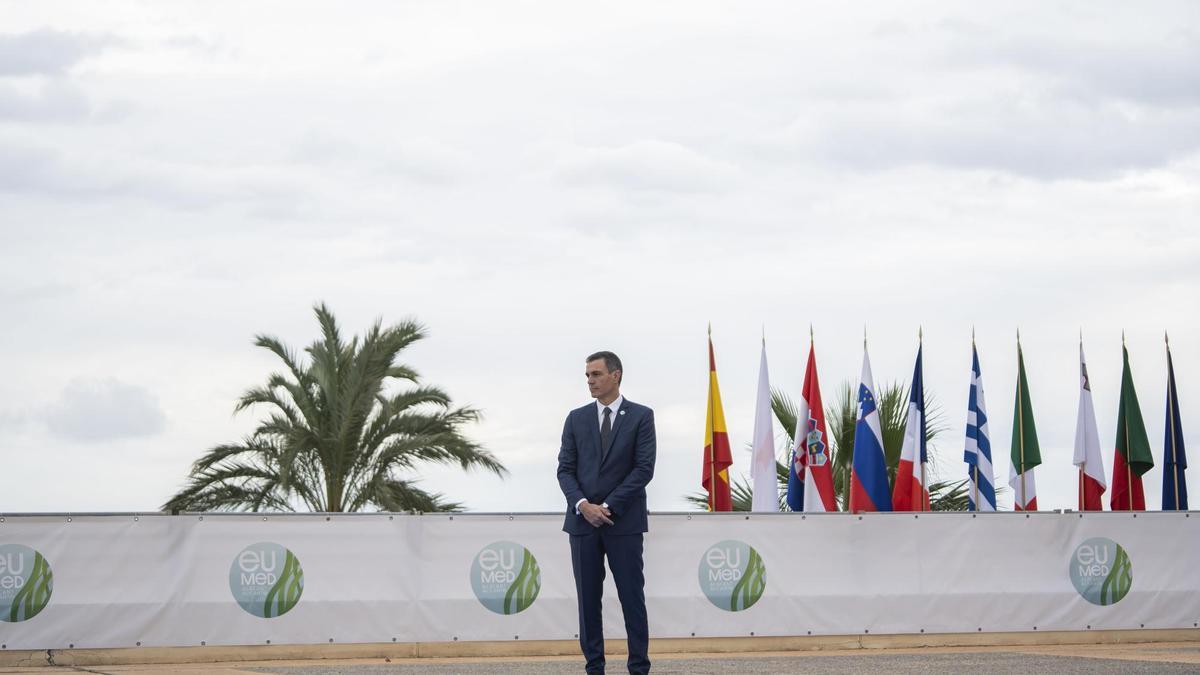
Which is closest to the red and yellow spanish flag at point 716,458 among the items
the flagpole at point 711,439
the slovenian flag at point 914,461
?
the flagpole at point 711,439

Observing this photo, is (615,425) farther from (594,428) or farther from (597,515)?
(597,515)

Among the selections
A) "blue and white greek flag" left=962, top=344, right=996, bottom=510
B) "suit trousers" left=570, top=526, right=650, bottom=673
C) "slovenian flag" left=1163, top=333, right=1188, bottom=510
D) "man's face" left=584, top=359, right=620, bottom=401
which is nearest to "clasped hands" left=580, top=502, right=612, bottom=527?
"suit trousers" left=570, top=526, right=650, bottom=673

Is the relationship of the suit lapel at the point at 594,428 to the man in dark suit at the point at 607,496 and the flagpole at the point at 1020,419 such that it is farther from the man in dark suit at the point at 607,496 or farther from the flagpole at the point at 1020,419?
the flagpole at the point at 1020,419

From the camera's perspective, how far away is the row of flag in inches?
808

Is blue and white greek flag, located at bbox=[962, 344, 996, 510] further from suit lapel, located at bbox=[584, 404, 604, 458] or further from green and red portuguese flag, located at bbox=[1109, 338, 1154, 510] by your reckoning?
suit lapel, located at bbox=[584, 404, 604, 458]

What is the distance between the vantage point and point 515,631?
11.9 m

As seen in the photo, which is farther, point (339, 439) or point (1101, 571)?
point (339, 439)

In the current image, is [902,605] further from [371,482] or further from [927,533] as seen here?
[371,482]

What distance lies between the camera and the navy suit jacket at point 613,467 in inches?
326

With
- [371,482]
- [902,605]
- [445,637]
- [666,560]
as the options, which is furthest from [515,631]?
[371,482]

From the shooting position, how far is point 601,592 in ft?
27.1

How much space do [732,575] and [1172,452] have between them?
11.5 m

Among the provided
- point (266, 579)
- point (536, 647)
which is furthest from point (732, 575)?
point (266, 579)

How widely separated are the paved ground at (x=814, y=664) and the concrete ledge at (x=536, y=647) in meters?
0.15
